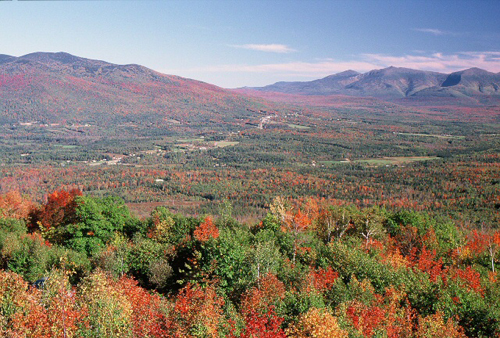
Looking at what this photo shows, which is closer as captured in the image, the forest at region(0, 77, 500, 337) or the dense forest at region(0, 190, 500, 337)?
the dense forest at region(0, 190, 500, 337)

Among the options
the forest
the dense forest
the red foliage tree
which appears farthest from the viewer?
the red foliage tree

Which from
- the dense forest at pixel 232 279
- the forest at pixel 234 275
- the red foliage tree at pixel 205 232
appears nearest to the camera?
the dense forest at pixel 232 279

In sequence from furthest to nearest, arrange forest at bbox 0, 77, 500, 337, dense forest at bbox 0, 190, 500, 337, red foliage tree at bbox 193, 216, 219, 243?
A: red foliage tree at bbox 193, 216, 219, 243, forest at bbox 0, 77, 500, 337, dense forest at bbox 0, 190, 500, 337

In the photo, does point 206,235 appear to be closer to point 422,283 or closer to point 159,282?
point 159,282

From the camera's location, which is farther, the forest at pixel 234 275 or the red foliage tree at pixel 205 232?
the red foliage tree at pixel 205 232

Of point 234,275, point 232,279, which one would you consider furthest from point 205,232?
point 232,279

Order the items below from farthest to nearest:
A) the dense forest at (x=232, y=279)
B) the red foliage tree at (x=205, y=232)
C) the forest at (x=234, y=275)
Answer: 1. the red foliage tree at (x=205, y=232)
2. the forest at (x=234, y=275)
3. the dense forest at (x=232, y=279)

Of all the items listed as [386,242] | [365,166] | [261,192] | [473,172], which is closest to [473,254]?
[386,242]

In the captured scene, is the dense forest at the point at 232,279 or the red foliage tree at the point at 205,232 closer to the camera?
the dense forest at the point at 232,279
